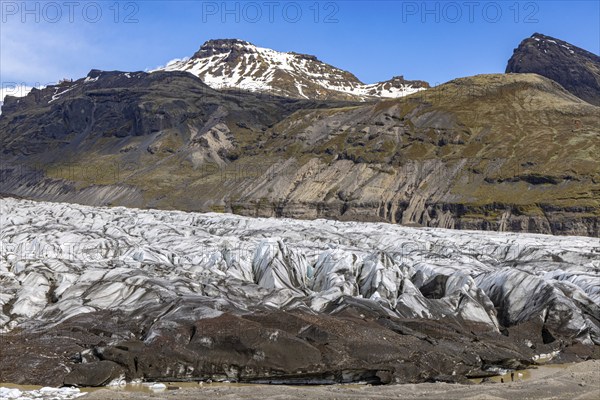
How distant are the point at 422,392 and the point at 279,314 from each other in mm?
8090

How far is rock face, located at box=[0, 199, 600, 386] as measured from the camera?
73.8 feet

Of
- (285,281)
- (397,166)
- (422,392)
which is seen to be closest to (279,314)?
(422,392)

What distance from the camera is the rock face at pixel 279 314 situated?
22.5 meters

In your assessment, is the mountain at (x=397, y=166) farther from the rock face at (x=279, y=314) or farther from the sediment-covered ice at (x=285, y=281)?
the rock face at (x=279, y=314)

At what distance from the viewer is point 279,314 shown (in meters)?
25.6

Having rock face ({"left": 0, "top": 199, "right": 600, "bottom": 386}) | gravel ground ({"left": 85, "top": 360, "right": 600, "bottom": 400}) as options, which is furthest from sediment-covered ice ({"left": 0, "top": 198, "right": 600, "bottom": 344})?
gravel ground ({"left": 85, "top": 360, "right": 600, "bottom": 400})

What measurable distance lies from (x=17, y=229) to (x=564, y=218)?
81.3 meters

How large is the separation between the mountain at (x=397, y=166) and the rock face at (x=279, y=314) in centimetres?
7039

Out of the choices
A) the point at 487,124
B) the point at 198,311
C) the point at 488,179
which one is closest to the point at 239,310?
the point at 198,311

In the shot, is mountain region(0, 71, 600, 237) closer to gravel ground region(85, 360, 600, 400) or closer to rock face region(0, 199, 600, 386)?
rock face region(0, 199, 600, 386)

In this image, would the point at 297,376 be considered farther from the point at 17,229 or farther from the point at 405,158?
the point at 405,158

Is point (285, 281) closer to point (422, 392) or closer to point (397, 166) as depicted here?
point (422, 392)

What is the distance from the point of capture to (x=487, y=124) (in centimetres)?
14112

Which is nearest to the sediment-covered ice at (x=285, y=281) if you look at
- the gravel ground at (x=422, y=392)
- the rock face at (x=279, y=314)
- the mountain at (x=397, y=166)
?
the rock face at (x=279, y=314)
